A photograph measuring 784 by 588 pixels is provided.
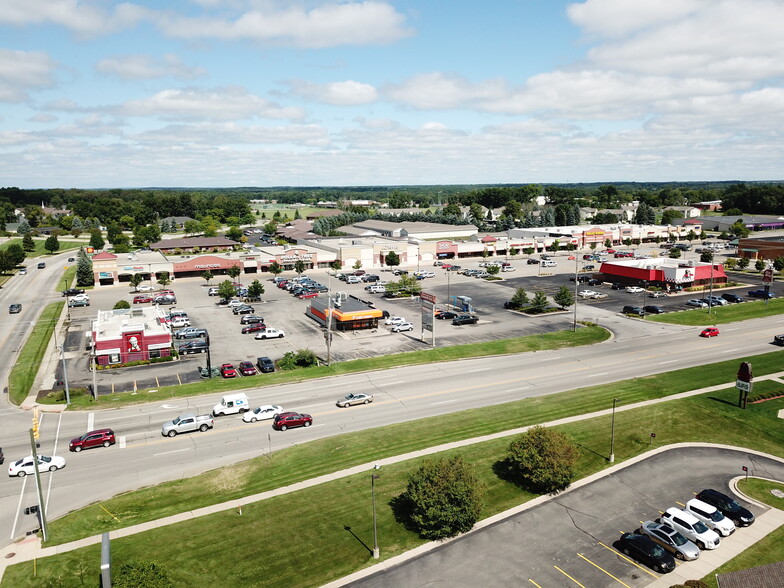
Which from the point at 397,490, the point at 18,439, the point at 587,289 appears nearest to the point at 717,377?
the point at 397,490

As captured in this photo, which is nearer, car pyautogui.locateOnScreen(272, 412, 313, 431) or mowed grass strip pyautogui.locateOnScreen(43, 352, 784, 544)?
mowed grass strip pyautogui.locateOnScreen(43, 352, 784, 544)

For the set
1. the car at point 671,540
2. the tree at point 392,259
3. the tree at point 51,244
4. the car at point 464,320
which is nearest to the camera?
the car at point 671,540

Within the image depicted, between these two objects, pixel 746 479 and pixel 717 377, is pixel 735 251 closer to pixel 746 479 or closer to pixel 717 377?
pixel 717 377

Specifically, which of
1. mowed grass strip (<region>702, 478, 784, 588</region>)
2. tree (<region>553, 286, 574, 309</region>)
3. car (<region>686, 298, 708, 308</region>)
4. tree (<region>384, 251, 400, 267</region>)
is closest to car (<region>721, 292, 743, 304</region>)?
car (<region>686, 298, 708, 308</region>)

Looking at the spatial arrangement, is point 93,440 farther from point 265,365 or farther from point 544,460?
point 544,460

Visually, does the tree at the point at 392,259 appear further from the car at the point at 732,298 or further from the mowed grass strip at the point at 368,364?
the car at the point at 732,298

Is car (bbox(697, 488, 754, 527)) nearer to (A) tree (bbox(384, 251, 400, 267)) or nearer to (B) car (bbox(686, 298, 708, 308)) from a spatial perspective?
(B) car (bbox(686, 298, 708, 308))

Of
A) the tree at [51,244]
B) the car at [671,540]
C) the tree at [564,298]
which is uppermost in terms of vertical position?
the tree at [51,244]

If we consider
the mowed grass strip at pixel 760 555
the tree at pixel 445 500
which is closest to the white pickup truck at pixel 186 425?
the tree at pixel 445 500
